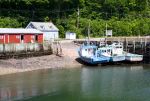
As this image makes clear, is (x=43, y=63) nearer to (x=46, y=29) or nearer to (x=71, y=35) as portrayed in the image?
(x=46, y=29)

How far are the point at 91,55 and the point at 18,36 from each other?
13499mm

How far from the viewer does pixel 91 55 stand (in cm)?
7975

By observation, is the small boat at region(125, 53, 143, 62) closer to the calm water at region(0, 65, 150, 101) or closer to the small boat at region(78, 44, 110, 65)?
the small boat at region(78, 44, 110, 65)

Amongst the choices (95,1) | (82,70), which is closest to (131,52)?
(82,70)

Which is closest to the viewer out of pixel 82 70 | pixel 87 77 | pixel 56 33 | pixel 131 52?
pixel 87 77

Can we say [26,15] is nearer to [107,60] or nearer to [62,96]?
[107,60]

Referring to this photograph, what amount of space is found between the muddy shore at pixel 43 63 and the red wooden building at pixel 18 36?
5513 mm

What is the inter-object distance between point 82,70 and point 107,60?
8.28 metres

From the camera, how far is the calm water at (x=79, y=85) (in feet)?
163

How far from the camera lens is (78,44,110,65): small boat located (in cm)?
7769

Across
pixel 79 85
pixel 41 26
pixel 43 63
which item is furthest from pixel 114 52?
pixel 79 85

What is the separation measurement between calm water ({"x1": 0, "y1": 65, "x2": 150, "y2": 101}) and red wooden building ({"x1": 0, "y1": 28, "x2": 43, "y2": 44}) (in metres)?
11.3

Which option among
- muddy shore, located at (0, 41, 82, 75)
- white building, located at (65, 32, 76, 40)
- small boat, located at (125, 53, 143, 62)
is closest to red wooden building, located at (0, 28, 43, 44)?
muddy shore, located at (0, 41, 82, 75)

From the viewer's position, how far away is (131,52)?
85.9 meters
